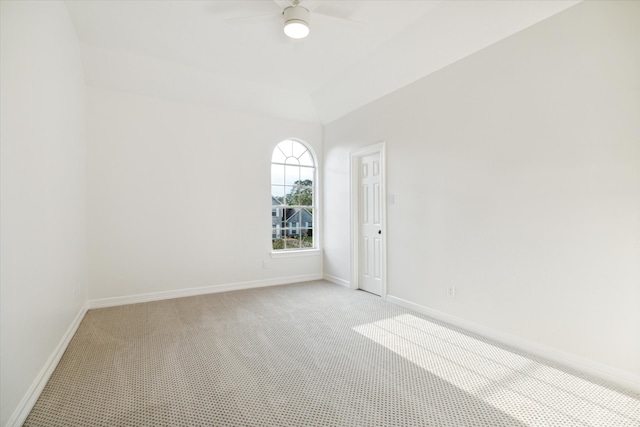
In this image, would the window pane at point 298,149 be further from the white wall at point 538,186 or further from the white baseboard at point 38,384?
the white baseboard at point 38,384

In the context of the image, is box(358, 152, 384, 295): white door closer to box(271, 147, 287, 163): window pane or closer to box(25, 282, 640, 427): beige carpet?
box(25, 282, 640, 427): beige carpet

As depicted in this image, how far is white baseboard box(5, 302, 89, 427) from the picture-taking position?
5.67 ft

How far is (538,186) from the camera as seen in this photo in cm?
258

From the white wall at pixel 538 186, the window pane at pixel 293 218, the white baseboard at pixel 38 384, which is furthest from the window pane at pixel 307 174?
the white baseboard at pixel 38 384

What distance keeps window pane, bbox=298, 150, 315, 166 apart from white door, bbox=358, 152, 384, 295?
43.9 inches

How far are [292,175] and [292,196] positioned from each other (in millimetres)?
362

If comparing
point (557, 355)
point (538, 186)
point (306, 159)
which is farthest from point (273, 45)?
point (557, 355)

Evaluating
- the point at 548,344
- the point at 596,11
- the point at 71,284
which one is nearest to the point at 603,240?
the point at 548,344

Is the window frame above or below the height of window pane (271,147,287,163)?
below

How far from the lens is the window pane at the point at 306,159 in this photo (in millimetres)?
5426

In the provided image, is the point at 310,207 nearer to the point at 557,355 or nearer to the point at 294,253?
the point at 294,253

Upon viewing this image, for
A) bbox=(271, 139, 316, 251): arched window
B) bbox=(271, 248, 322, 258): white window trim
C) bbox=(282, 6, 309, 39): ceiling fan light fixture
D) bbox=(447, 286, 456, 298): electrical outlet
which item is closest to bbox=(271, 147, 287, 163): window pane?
bbox=(271, 139, 316, 251): arched window

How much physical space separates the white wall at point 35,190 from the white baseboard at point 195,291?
79 centimetres

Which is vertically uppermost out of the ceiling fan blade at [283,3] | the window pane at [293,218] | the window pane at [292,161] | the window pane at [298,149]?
the ceiling fan blade at [283,3]
